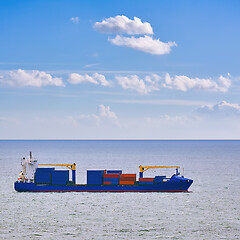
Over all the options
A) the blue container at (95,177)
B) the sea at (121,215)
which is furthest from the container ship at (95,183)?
the sea at (121,215)

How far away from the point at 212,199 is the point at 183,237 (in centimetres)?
2341

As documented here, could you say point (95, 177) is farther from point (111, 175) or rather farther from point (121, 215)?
point (121, 215)

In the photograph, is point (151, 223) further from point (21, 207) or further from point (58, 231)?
point (21, 207)

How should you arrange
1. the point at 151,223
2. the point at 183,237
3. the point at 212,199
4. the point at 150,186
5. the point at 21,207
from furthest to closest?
the point at 150,186 < the point at 212,199 < the point at 21,207 < the point at 151,223 < the point at 183,237

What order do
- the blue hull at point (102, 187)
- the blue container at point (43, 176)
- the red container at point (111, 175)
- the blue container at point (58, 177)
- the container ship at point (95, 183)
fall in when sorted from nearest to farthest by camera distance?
the blue hull at point (102, 187), the container ship at point (95, 183), the blue container at point (58, 177), the red container at point (111, 175), the blue container at point (43, 176)

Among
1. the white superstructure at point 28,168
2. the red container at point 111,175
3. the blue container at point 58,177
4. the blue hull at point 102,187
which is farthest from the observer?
the white superstructure at point 28,168

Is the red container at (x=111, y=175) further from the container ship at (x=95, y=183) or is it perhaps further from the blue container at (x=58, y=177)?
the blue container at (x=58, y=177)

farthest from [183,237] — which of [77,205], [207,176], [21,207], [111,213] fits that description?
[207,176]

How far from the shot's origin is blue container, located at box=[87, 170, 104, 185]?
68.6 m

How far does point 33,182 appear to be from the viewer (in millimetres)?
71062

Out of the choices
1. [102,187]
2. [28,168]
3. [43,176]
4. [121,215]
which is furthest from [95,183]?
[121,215]

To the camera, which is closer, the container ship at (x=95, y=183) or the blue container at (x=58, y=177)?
the container ship at (x=95, y=183)

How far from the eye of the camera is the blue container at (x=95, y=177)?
68625mm

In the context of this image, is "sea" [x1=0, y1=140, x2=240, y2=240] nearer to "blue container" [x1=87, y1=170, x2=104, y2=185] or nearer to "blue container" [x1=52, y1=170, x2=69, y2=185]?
"blue container" [x1=87, y1=170, x2=104, y2=185]
